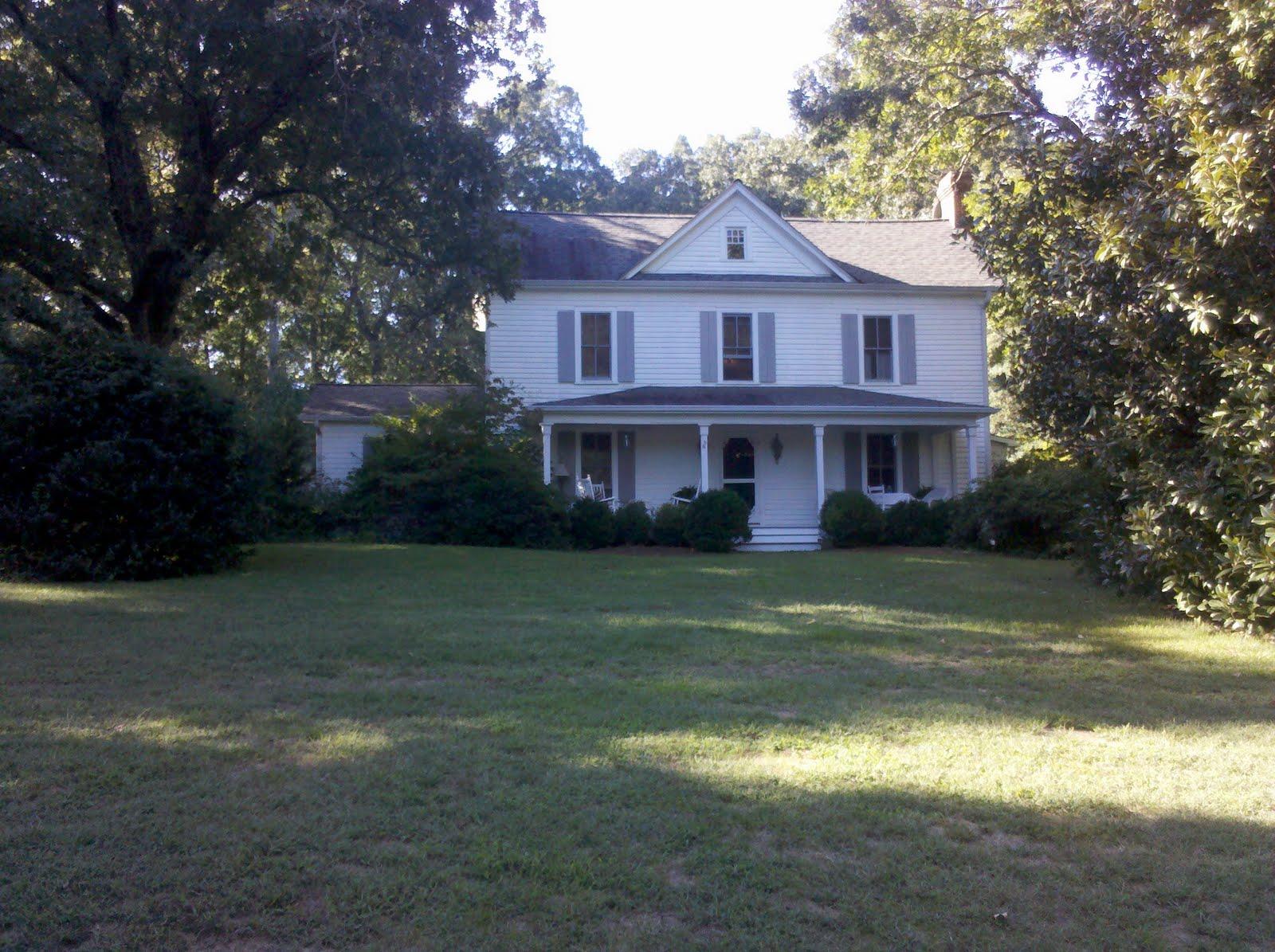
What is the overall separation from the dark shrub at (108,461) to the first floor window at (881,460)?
1495 cm

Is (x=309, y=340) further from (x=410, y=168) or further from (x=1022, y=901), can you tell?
(x=1022, y=901)

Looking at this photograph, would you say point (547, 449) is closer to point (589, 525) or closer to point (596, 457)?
point (589, 525)

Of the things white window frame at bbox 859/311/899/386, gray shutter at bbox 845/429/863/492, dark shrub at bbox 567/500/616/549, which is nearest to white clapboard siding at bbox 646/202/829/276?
white window frame at bbox 859/311/899/386

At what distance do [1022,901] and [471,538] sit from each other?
15.1 m

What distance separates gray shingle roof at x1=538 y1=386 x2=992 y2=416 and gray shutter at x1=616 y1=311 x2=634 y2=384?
32 centimetres

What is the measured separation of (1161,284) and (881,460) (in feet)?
50.8

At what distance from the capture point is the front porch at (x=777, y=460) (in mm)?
23359

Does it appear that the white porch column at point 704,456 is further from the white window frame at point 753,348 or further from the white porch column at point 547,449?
the white porch column at point 547,449

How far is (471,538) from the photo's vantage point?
61.0 ft

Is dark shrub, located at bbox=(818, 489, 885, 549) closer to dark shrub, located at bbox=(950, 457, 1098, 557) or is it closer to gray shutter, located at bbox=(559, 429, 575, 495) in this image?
dark shrub, located at bbox=(950, 457, 1098, 557)

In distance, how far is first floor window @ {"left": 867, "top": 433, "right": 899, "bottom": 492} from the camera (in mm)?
24375

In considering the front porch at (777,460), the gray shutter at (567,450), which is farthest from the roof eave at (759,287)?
the gray shutter at (567,450)

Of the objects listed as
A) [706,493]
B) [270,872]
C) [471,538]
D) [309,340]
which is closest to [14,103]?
[471,538]

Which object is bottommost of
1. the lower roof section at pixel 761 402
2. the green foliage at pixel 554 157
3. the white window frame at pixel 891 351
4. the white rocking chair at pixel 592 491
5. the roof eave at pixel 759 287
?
the white rocking chair at pixel 592 491
